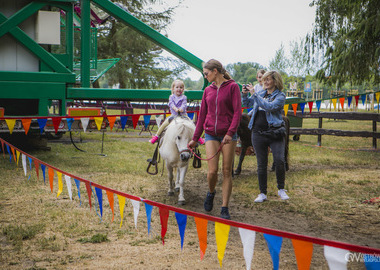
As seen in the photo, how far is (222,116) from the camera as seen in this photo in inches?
180

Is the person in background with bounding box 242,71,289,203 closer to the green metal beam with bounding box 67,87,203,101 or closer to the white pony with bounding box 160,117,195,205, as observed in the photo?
the white pony with bounding box 160,117,195,205

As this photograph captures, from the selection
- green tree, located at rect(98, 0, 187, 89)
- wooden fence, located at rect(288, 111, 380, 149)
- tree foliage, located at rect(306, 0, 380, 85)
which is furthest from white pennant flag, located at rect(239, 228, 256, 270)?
green tree, located at rect(98, 0, 187, 89)

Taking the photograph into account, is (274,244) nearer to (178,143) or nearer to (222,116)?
(222,116)

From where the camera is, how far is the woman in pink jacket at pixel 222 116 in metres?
4.52

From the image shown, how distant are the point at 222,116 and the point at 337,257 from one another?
2879mm

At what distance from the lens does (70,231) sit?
422cm

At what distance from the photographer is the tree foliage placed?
11.8 meters

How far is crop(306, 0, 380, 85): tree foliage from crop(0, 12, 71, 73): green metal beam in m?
9.21

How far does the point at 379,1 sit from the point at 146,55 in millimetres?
14291

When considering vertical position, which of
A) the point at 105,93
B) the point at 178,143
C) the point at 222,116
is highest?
the point at 105,93

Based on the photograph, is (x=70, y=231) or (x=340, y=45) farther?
(x=340, y=45)

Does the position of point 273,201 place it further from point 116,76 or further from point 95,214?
point 116,76

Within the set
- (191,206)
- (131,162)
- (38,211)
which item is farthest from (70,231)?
(131,162)

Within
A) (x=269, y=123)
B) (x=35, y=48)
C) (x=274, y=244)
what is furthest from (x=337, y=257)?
(x=35, y=48)
